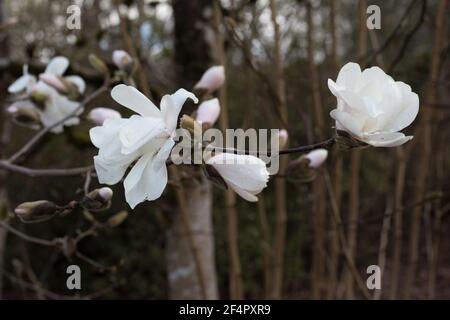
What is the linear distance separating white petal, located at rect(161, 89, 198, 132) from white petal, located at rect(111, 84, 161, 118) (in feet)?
0.05

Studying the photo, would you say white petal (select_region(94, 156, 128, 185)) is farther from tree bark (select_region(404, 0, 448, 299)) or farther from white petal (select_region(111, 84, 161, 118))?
tree bark (select_region(404, 0, 448, 299))

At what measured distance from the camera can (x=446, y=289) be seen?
288 cm

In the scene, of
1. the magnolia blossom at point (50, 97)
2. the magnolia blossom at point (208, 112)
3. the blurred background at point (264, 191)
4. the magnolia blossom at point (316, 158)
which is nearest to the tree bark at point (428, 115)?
the blurred background at point (264, 191)

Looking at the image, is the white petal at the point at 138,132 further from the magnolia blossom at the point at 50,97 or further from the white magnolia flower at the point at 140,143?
the magnolia blossom at the point at 50,97

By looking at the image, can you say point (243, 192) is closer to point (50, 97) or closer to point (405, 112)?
point (405, 112)

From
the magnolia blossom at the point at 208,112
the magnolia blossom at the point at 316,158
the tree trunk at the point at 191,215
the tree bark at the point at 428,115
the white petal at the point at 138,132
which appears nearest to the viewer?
the white petal at the point at 138,132

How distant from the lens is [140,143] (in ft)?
1.56

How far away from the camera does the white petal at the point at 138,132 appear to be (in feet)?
1.56

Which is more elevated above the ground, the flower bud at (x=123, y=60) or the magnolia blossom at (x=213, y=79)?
the flower bud at (x=123, y=60)

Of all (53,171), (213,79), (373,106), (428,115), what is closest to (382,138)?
(373,106)

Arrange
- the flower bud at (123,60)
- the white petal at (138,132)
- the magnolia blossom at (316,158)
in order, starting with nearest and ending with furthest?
the white petal at (138,132), the magnolia blossom at (316,158), the flower bud at (123,60)

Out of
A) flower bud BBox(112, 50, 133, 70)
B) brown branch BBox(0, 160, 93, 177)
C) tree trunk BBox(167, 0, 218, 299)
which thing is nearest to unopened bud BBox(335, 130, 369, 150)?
brown branch BBox(0, 160, 93, 177)

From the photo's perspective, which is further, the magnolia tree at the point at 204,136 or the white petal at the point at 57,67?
the white petal at the point at 57,67
